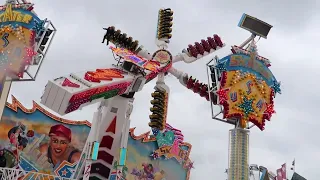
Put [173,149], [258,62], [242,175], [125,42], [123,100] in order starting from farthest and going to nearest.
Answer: [173,149]
[258,62]
[242,175]
[125,42]
[123,100]

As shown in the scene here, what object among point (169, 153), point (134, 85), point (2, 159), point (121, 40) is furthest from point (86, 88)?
point (169, 153)

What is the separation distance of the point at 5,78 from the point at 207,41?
911 centimetres

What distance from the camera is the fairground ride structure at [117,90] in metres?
14.9

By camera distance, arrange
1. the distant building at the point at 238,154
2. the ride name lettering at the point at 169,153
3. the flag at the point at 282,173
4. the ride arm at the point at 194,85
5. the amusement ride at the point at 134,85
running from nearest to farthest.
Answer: the amusement ride at the point at 134,85 < the distant building at the point at 238,154 < the ride arm at the point at 194,85 < the flag at the point at 282,173 < the ride name lettering at the point at 169,153

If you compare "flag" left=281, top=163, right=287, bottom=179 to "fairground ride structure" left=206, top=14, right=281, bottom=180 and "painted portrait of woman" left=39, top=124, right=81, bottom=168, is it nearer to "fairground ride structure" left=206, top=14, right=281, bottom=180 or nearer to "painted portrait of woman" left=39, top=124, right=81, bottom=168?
"fairground ride structure" left=206, top=14, right=281, bottom=180

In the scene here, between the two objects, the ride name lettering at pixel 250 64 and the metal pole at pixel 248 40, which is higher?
the metal pole at pixel 248 40

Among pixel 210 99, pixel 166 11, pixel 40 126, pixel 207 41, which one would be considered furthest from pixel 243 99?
pixel 40 126

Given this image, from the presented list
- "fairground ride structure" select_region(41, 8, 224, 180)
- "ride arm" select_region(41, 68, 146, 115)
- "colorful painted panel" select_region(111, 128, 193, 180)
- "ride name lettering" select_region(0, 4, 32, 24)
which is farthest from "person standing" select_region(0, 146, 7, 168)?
"ride arm" select_region(41, 68, 146, 115)

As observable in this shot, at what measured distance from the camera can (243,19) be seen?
2614cm

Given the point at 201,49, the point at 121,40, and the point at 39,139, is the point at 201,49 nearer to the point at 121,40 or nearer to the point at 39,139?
the point at 121,40

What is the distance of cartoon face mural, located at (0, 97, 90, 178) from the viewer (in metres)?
23.1

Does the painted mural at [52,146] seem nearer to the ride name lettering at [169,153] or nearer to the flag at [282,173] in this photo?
the ride name lettering at [169,153]

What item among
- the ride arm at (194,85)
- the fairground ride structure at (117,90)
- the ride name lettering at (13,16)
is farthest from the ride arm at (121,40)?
the ride name lettering at (13,16)

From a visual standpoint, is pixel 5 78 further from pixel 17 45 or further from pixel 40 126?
pixel 40 126
